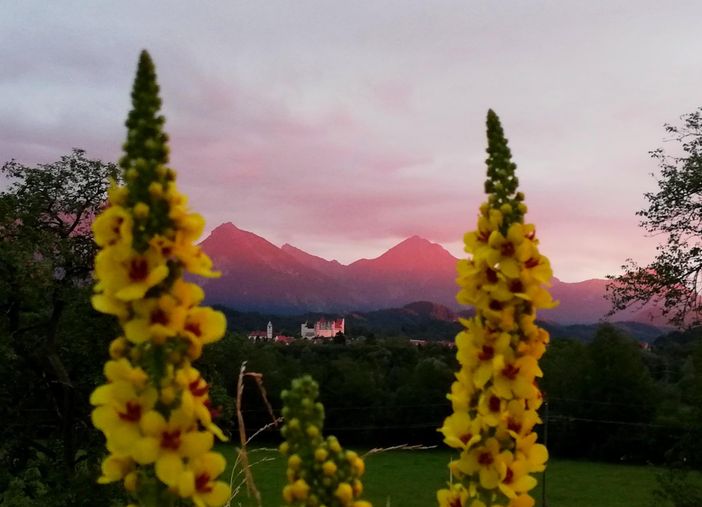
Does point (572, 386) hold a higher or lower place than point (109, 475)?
lower

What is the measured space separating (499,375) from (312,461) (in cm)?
73

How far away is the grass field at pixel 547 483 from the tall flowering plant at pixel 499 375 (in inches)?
1603

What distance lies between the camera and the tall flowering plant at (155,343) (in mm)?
1707

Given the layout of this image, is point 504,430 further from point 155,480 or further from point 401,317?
point 401,317

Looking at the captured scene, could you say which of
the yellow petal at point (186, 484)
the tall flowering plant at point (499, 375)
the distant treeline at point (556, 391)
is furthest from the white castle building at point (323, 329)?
the yellow petal at point (186, 484)

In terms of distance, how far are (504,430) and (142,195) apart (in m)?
1.30

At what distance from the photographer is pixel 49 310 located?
23.5 metres

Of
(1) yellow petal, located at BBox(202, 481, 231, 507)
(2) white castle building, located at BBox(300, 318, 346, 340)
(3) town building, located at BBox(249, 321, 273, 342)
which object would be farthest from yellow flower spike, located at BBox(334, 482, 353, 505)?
(2) white castle building, located at BBox(300, 318, 346, 340)

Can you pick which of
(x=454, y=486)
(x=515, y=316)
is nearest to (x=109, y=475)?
(x=454, y=486)

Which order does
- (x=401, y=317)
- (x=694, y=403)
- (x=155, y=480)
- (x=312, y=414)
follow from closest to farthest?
(x=155, y=480) < (x=312, y=414) < (x=694, y=403) < (x=401, y=317)

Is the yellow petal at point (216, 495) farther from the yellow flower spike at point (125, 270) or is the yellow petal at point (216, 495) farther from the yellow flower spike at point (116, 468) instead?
the yellow flower spike at point (125, 270)

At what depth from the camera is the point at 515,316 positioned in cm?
239

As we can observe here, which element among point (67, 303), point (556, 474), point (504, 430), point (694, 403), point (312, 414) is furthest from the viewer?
point (556, 474)

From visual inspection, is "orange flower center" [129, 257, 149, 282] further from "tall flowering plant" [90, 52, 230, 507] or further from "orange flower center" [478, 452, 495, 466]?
"orange flower center" [478, 452, 495, 466]
